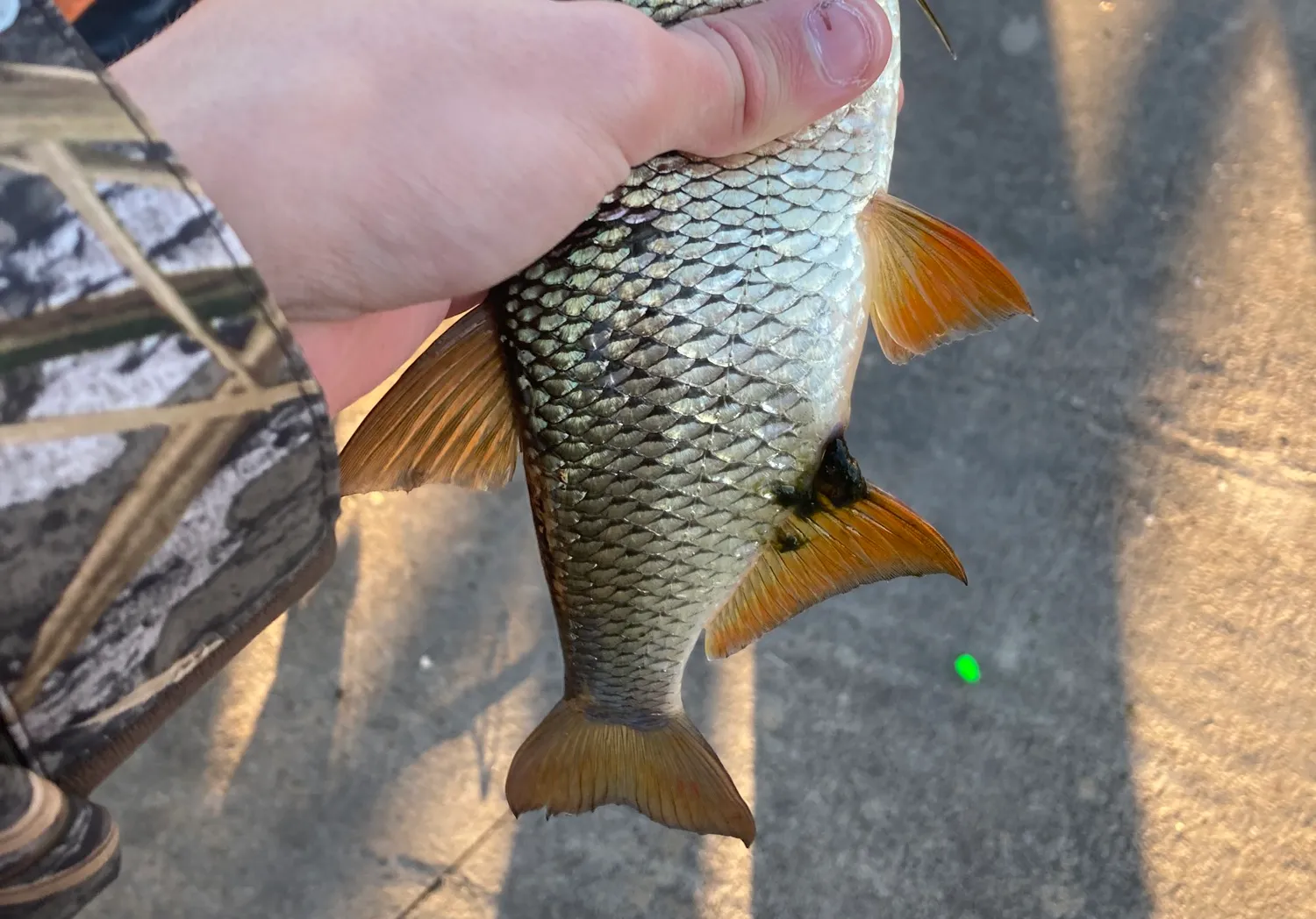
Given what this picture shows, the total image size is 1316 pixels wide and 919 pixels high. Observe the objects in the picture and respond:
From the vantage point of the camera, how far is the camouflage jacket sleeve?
0.54 meters

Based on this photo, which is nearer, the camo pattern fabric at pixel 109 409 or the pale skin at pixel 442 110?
the camo pattern fabric at pixel 109 409

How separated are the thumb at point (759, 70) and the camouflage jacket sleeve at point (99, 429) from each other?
0.43m

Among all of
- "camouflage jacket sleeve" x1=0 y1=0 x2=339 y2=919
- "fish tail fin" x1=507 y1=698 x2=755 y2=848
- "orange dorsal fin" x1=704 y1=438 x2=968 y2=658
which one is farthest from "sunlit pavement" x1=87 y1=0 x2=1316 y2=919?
"camouflage jacket sleeve" x1=0 y1=0 x2=339 y2=919

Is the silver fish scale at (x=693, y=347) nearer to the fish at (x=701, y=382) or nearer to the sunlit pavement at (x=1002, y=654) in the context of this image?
the fish at (x=701, y=382)

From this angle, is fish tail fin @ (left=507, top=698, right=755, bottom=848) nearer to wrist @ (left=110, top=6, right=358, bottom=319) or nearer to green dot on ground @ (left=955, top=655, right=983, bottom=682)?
wrist @ (left=110, top=6, right=358, bottom=319)

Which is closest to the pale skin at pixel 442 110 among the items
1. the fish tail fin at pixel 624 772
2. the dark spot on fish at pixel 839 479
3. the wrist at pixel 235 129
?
the wrist at pixel 235 129

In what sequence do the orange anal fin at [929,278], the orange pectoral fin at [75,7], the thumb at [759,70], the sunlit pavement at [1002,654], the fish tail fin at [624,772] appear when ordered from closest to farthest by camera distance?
the thumb at [759,70], the orange anal fin at [929,278], the fish tail fin at [624,772], the orange pectoral fin at [75,7], the sunlit pavement at [1002,654]

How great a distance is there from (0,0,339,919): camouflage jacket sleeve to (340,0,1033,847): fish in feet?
1.05

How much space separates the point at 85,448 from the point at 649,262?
51 cm

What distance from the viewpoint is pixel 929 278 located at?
97 centimetres

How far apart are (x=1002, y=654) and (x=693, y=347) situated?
1.30 meters

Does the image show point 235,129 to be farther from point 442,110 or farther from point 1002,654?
point 1002,654

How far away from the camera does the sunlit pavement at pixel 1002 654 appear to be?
69.3 inches

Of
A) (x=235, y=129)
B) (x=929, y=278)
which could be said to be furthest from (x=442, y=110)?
(x=929, y=278)
